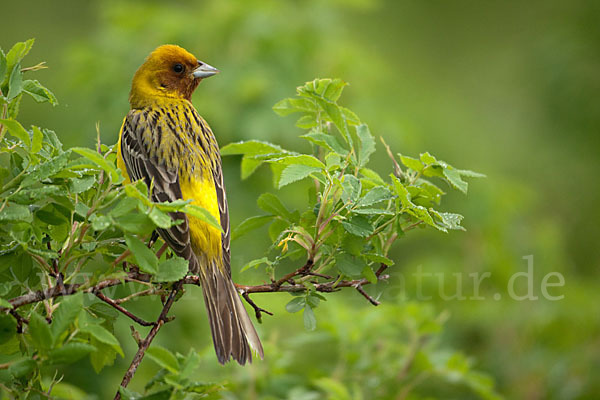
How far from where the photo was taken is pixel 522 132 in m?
10.6

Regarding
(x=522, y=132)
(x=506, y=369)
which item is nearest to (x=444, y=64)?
(x=522, y=132)

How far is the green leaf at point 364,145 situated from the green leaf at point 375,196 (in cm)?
26

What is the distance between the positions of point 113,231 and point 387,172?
4.86 m

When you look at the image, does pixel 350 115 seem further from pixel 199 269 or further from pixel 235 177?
pixel 235 177

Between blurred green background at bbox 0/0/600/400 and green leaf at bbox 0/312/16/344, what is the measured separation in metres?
1.33

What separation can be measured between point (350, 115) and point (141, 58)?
13.0 feet

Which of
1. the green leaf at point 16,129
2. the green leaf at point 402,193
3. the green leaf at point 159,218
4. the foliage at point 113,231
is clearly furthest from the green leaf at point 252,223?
the green leaf at point 16,129

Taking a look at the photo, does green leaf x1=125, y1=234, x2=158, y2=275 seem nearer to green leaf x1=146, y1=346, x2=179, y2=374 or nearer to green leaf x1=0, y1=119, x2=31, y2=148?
green leaf x1=146, y1=346, x2=179, y2=374

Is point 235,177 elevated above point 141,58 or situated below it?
below

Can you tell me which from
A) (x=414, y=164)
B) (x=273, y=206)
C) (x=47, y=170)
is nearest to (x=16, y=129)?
(x=47, y=170)

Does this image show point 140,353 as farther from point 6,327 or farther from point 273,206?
point 273,206

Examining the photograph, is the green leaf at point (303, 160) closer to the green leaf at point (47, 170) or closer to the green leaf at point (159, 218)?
the green leaf at point (159, 218)

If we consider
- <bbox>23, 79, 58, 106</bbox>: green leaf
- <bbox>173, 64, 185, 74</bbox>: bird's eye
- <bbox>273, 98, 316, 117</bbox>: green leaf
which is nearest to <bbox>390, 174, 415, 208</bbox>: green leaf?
<bbox>273, 98, 316, 117</bbox>: green leaf

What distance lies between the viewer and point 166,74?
4434mm
